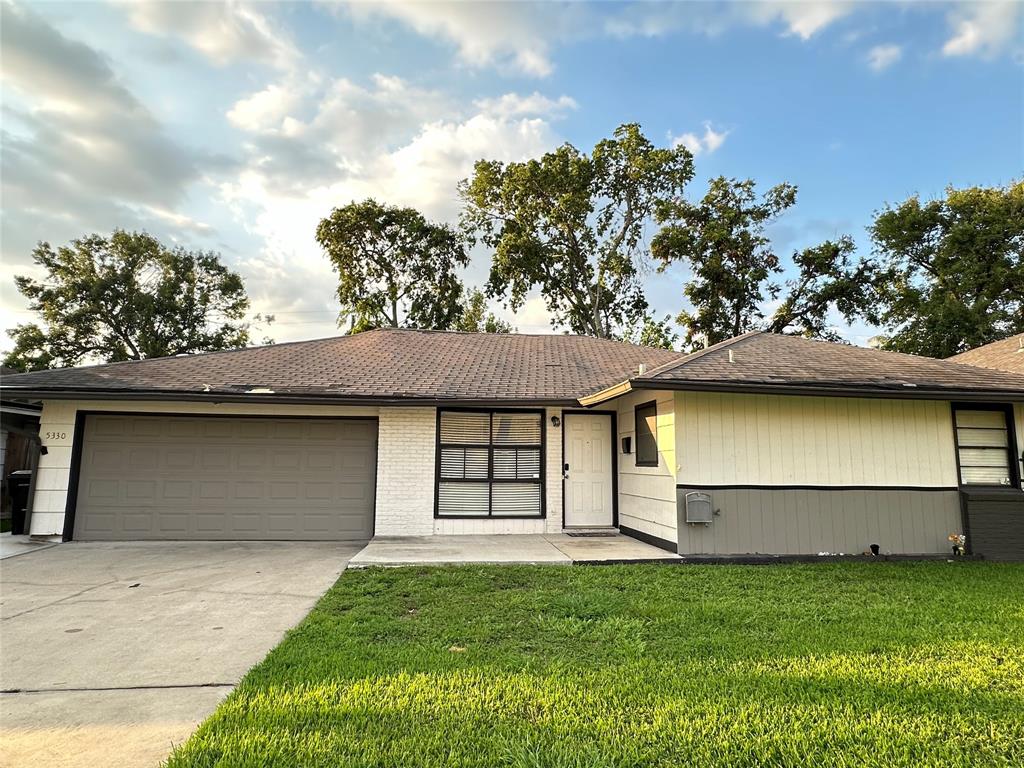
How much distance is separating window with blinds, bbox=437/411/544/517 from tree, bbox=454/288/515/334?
17.6m

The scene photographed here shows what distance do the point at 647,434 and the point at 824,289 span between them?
18832mm

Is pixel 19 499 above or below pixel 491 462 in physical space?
below

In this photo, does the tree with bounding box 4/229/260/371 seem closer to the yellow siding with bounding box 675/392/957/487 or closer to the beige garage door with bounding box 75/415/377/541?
the beige garage door with bounding box 75/415/377/541

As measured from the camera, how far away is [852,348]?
10.6m

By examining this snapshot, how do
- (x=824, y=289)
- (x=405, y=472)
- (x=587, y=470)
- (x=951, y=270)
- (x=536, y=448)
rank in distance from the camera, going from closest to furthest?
(x=405, y=472)
(x=536, y=448)
(x=587, y=470)
(x=951, y=270)
(x=824, y=289)

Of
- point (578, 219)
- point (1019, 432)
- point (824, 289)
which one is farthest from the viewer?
point (578, 219)

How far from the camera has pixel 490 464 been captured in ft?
31.9

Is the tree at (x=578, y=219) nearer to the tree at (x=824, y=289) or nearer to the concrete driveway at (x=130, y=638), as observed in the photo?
the tree at (x=824, y=289)

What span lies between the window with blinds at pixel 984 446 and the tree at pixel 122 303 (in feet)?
98.3

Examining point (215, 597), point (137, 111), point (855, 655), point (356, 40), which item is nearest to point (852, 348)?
point (855, 655)

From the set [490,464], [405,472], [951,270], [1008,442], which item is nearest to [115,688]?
[405,472]

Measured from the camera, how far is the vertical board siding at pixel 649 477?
7781mm

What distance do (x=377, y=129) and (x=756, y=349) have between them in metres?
7.92

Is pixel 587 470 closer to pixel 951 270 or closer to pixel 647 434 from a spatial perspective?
pixel 647 434
